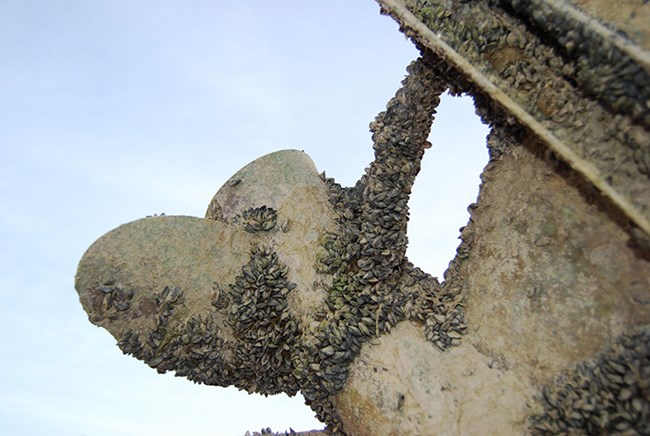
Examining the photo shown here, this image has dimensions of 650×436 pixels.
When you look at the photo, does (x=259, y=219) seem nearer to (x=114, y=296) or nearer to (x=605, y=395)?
(x=114, y=296)

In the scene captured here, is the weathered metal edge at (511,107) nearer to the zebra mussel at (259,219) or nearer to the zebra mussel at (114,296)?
the zebra mussel at (259,219)

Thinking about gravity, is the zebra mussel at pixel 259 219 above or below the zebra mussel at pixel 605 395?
above

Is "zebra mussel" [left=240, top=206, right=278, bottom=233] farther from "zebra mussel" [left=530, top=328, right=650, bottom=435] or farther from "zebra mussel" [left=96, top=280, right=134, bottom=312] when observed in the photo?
"zebra mussel" [left=530, top=328, right=650, bottom=435]

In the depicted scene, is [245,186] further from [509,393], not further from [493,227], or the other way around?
[509,393]

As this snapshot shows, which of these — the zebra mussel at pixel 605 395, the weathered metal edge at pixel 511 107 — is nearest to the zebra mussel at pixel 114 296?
the weathered metal edge at pixel 511 107

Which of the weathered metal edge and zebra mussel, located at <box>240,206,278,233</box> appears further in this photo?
zebra mussel, located at <box>240,206,278,233</box>

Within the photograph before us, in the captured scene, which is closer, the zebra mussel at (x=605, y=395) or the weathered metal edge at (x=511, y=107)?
the weathered metal edge at (x=511, y=107)

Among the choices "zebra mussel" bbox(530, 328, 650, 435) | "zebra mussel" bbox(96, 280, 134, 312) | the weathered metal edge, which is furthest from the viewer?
"zebra mussel" bbox(96, 280, 134, 312)

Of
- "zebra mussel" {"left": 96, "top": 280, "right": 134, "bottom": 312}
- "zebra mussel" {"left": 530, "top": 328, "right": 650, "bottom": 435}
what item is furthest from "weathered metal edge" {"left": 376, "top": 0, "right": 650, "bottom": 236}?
"zebra mussel" {"left": 96, "top": 280, "right": 134, "bottom": 312}
